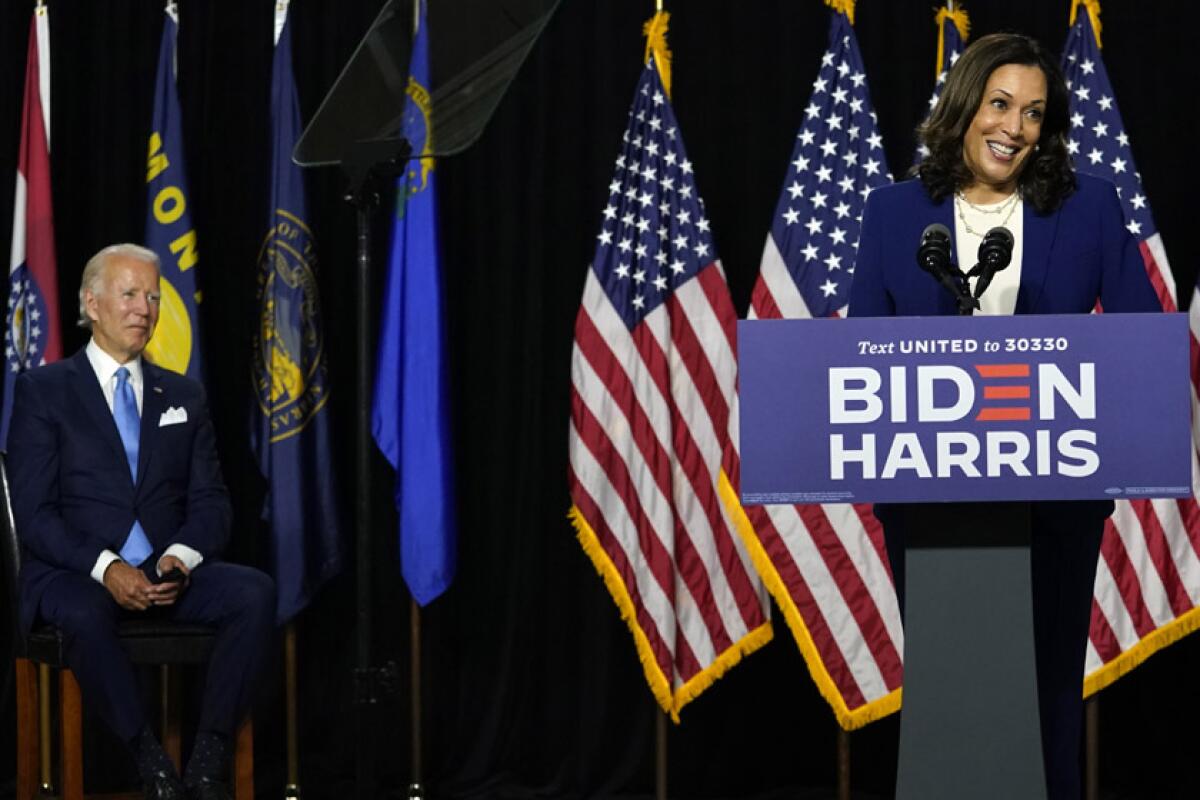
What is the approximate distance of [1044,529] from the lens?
7.99ft

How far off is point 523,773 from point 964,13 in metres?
2.79

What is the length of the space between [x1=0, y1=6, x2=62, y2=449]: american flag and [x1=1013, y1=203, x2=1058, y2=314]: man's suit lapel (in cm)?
312

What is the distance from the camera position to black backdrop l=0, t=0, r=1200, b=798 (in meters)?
4.85

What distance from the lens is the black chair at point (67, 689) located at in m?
3.64

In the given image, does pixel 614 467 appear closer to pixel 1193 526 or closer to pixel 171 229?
pixel 171 229

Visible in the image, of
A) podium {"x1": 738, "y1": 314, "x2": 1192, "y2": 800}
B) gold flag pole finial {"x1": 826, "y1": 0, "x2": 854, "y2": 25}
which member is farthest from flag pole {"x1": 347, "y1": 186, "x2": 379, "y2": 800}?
gold flag pole finial {"x1": 826, "y1": 0, "x2": 854, "y2": 25}

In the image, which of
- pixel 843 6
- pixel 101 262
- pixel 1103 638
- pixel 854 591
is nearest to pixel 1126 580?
Result: pixel 1103 638

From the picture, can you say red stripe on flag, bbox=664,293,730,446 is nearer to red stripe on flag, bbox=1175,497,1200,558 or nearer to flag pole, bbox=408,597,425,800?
flag pole, bbox=408,597,425,800

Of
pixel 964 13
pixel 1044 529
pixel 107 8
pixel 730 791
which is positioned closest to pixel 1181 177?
pixel 964 13

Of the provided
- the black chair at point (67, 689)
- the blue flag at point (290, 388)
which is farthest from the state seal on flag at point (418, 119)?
the black chair at point (67, 689)

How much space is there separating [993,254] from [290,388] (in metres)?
2.74

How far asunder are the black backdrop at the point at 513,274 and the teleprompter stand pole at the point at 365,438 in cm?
126

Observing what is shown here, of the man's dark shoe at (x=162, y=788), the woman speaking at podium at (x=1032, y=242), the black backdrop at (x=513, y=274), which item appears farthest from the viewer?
the black backdrop at (x=513, y=274)

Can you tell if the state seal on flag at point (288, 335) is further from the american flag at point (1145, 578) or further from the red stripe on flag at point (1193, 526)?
the red stripe on flag at point (1193, 526)
